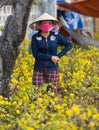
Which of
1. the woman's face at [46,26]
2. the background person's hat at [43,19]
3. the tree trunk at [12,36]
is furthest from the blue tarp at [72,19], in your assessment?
the tree trunk at [12,36]

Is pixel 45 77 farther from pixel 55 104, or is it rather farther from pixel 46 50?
pixel 55 104

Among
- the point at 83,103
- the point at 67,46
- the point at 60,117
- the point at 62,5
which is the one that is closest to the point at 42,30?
the point at 67,46

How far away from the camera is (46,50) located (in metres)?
6.64

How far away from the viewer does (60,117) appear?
14.9 ft

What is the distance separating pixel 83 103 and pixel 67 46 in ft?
4.92

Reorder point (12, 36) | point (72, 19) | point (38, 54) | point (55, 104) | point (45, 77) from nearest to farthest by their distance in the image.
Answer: point (55, 104) → point (12, 36) → point (38, 54) → point (45, 77) → point (72, 19)

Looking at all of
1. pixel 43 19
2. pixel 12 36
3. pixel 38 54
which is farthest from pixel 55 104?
pixel 43 19

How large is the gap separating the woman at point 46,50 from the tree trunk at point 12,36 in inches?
25.7

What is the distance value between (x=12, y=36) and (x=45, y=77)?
3.69ft

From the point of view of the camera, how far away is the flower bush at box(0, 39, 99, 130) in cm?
431

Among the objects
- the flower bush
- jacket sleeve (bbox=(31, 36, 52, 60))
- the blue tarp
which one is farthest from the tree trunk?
the blue tarp

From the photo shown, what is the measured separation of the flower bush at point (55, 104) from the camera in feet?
14.1

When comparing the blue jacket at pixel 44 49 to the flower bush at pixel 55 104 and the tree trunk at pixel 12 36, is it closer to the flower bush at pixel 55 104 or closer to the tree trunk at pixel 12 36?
the flower bush at pixel 55 104

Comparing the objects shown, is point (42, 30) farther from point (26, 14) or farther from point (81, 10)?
point (81, 10)
